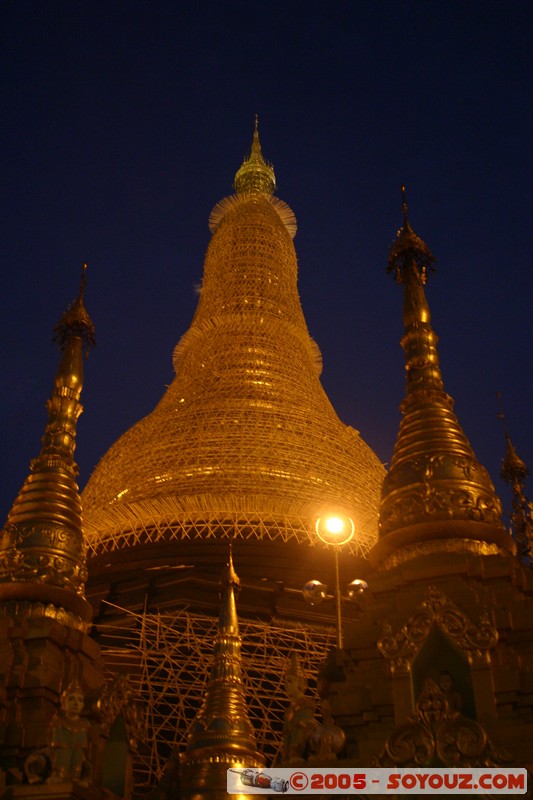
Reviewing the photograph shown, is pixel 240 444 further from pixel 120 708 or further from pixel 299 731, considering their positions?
pixel 299 731

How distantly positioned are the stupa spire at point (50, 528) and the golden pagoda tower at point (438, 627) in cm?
490

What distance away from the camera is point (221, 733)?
14.2 metres

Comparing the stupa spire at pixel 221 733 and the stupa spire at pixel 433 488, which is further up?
the stupa spire at pixel 433 488

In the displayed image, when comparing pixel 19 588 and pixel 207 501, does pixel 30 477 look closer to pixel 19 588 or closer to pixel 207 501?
pixel 19 588

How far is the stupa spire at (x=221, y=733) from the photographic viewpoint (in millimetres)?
13544

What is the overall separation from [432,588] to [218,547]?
534 inches

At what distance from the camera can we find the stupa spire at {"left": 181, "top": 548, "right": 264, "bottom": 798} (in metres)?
13.5

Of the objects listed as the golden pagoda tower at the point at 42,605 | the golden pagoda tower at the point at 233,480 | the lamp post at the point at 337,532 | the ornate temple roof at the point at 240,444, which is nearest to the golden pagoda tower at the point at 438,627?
the lamp post at the point at 337,532

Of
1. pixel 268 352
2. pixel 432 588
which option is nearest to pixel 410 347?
pixel 432 588

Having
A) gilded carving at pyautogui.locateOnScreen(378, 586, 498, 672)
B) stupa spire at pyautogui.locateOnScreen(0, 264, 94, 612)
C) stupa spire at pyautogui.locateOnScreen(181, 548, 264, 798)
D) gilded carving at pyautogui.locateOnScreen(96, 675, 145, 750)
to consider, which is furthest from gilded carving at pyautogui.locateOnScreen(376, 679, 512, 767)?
stupa spire at pyautogui.locateOnScreen(0, 264, 94, 612)
